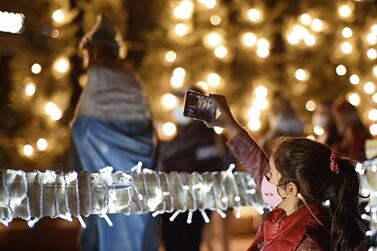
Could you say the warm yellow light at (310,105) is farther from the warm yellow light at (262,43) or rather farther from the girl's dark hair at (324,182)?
the girl's dark hair at (324,182)

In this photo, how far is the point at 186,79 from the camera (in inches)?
346

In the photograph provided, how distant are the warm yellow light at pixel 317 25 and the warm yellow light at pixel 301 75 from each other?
60cm

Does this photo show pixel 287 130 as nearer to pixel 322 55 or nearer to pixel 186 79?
pixel 186 79

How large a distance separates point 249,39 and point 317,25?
1.08 meters

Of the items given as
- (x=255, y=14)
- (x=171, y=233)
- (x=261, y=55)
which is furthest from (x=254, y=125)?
(x=171, y=233)

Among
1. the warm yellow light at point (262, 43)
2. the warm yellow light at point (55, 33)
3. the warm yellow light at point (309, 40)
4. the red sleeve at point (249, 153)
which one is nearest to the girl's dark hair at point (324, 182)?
the red sleeve at point (249, 153)

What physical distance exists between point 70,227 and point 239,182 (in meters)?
4.12

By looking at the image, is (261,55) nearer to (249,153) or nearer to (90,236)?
(90,236)

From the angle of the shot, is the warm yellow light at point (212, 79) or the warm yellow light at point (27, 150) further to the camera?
the warm yellow light at point (212, 79)

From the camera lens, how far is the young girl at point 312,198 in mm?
2680

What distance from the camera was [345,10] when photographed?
32.5 feet

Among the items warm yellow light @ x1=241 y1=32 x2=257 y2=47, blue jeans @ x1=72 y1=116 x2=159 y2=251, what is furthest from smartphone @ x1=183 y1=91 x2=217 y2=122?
warm yellow light @ x1=241 y1=32 x2=257 y2=47

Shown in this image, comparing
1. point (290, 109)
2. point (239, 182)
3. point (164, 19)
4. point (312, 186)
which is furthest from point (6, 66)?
point (312, 186)

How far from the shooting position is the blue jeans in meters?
4.30
